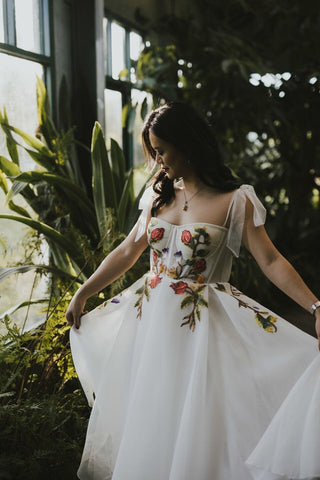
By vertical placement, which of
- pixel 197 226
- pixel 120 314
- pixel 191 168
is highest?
pixel 191 168

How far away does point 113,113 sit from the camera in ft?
12.4

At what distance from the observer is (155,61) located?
3.74 m

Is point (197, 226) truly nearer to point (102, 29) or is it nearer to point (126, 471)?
point (126, 471)

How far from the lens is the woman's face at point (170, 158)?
174 cm

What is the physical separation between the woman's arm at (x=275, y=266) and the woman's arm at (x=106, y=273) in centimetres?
43

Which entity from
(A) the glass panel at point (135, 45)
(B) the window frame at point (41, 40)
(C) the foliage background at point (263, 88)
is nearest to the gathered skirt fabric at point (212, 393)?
(B) the window frame at point (41, 40)

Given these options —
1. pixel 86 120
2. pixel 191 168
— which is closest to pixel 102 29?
pixel 86 120

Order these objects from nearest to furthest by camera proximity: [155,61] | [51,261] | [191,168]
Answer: [191,168], [51,261], [155,61]

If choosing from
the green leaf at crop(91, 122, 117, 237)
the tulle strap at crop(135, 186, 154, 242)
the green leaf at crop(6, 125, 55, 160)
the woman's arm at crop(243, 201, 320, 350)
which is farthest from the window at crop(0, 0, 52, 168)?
the woman's arm at crop(243, 201, 320, 350)

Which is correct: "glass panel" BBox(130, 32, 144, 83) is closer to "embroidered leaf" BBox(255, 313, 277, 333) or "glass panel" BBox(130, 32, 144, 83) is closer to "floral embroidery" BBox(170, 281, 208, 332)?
"floral embroidery" BBox(170, 281, 208, 332)

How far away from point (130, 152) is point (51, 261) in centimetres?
149

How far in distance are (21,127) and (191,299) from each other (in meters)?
1.70

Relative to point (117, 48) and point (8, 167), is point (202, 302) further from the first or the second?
point (117, 48)

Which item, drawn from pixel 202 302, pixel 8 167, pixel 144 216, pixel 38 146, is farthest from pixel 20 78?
pixel 202 302
